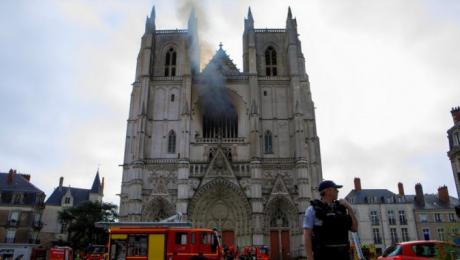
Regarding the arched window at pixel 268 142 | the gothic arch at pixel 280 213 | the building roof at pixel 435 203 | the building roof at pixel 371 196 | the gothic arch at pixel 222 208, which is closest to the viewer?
the gothic arch at pixel 222 208

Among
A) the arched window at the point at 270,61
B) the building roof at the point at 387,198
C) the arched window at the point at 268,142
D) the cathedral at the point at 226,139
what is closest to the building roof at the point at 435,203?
the building roof at the point at 387,198

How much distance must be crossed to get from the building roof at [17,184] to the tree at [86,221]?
245 inches

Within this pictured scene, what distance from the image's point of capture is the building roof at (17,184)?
120 ft

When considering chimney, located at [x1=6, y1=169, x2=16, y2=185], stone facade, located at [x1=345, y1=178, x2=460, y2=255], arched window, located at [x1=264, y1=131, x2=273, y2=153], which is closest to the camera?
arched window, located at [x1=264, y1=131, x2=273, y2=153]

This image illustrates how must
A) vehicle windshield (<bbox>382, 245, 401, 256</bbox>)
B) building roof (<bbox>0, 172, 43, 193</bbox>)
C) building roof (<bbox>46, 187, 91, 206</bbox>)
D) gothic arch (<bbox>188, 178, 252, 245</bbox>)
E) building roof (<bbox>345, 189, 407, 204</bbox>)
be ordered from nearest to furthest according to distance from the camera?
vehicle windshield (<bbox>382, 245, 401, 256</bbox>) < gothic arch (<bbox>188, 178, 252, 245</bbox>) < building roof (<bbox>0, 172, 43, 193</bbox>) < building roof (<bbox>345, 189, 407, 204</bbox>) < building roof (<bbox>46, 187, 91, 206</bbox>)

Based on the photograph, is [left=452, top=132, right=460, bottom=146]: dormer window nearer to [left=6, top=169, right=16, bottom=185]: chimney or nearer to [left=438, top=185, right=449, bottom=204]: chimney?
[left=438, top=185, right=449, bottom=204]: chimney

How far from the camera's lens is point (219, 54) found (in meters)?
38.0

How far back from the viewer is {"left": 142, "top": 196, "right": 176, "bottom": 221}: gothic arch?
28.8m

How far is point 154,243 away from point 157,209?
54.7ft

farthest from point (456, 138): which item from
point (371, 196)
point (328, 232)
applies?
point (371, 196)

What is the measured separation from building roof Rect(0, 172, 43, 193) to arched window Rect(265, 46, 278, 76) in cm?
2680

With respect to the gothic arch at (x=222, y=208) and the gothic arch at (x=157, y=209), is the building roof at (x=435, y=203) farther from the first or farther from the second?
the gothic arch at (x=157, y=209)

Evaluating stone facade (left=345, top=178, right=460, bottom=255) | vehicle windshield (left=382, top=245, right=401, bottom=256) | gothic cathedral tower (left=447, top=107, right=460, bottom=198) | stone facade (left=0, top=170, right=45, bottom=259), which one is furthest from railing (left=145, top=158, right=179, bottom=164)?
stone facade (left=345, top=178, right=460, bottom=255)

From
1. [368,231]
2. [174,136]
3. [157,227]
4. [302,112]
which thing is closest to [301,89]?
[302,112]
